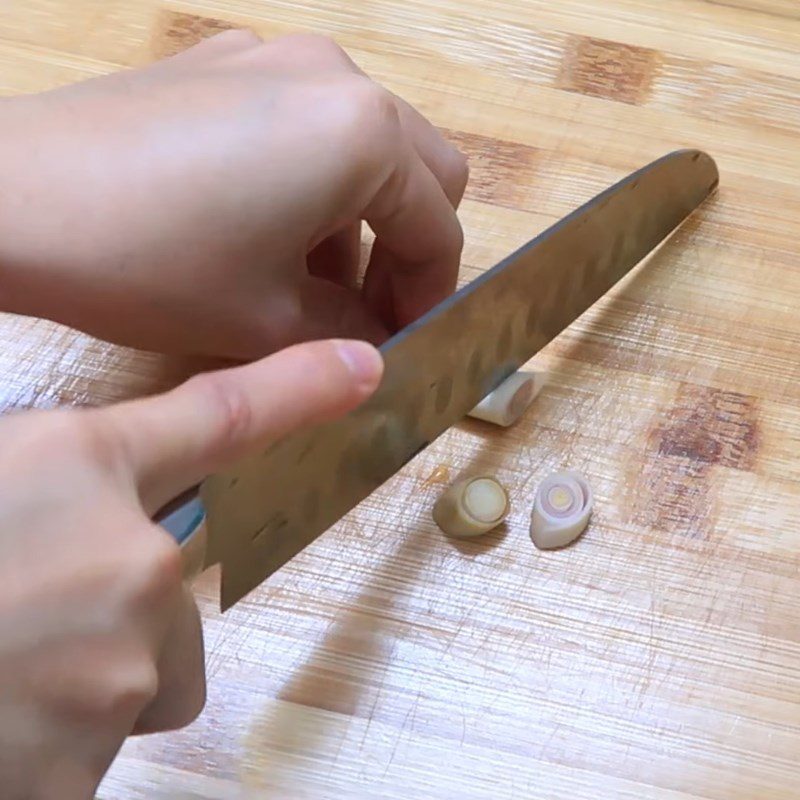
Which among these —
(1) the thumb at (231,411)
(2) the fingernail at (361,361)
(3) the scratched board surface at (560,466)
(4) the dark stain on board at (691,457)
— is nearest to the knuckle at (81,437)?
(1) the thumb at (231,411)

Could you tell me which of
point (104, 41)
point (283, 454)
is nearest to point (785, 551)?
point (283, 454)

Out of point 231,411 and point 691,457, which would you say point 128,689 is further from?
point 691,457

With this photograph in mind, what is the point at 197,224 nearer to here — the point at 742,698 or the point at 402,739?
the point at 402,739

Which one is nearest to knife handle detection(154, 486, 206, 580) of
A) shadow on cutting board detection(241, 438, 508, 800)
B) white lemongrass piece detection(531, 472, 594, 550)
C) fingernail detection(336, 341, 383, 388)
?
fingernail detection(336, 341, 383, 388)

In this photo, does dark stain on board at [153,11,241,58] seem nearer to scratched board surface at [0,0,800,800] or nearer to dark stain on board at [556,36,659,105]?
scratched board surface at [0,0,800,800]

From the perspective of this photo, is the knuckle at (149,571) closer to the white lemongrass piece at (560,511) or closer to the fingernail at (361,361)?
the fingernail at (361,361)
